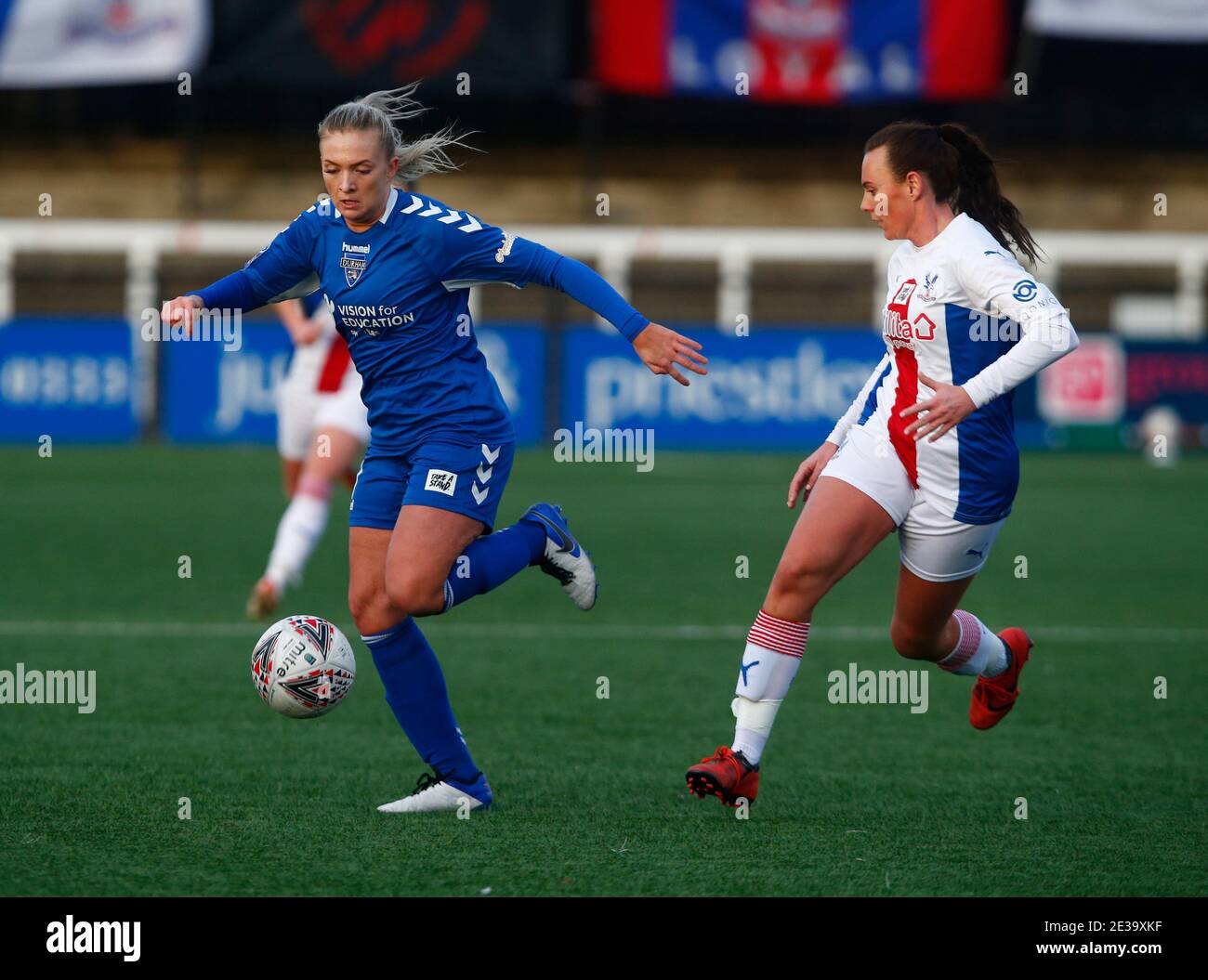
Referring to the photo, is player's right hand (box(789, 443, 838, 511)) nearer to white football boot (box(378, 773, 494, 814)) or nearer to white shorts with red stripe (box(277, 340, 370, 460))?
white football boot (box(378, 773, 494, 814))

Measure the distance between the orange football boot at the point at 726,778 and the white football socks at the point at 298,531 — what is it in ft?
14.1

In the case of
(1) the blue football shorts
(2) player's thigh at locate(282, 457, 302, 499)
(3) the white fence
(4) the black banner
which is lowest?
(1) the blue football shorts

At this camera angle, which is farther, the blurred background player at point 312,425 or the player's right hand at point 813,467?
the blurred background player at point 312,425

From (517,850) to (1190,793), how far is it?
214cm

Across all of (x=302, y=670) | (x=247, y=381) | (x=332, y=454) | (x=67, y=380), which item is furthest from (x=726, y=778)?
(x=67, y=380)

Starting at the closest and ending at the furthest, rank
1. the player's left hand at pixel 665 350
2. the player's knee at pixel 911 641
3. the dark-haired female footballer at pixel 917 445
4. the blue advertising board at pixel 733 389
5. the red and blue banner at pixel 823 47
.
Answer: the player's left hand at pixel 665 350, the dark-haired female footballer at pixel 917 445, the player's knee at pixel 911 641, the blue advertising board at pixel 733 389, the red and blue banner at pixel 823 47

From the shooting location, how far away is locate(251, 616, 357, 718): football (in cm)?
522

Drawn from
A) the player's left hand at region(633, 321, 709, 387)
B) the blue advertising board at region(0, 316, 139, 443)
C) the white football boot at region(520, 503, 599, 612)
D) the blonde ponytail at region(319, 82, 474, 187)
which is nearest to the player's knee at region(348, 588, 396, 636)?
the white football boot at region(520, 503, 599, 612)

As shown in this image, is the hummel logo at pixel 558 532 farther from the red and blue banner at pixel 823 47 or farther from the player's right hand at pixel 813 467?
the red and blue banner at pixel 823 47

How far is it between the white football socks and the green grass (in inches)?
13.5

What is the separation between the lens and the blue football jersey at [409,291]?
16.4ft

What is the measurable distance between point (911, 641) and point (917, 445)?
2.17ft

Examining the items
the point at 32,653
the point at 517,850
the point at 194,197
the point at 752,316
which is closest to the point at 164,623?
the point at 32,653
